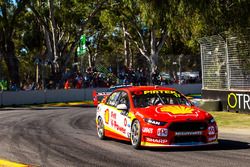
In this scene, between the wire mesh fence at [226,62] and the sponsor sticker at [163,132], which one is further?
the wire mesh fence at [226,62]

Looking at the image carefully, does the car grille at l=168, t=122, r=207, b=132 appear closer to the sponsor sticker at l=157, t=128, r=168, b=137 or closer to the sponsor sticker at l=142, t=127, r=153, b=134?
the sponsor sticker at l=157, t=128, r=168, b=137

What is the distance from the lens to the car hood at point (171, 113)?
984cm

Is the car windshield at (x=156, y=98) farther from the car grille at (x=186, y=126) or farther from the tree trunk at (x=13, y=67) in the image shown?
the tree trunk at (x=13, y=67)

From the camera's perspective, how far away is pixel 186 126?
9766 mm

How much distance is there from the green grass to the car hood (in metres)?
4.76

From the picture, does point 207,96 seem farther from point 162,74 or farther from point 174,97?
point 162,74

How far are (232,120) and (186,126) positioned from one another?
725 centimetres

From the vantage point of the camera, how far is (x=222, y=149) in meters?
10.1

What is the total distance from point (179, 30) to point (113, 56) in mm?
20584

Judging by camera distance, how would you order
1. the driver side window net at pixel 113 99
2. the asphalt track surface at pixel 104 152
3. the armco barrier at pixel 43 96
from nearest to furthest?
the asphalt track surface at pixel 104 152 → the driver side window net at pixel 113 99 → the armco barrier at pixel 43 96

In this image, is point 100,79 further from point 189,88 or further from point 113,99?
point 113,99

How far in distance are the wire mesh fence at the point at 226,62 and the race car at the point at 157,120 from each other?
7933mm

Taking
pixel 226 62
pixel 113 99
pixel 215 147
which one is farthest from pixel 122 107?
pixel 226 62

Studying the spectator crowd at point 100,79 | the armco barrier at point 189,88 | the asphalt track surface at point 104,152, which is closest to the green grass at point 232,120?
the asphalt track surface at point 104,152
